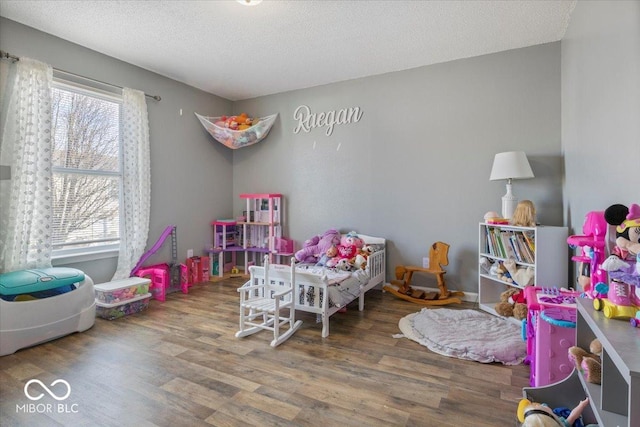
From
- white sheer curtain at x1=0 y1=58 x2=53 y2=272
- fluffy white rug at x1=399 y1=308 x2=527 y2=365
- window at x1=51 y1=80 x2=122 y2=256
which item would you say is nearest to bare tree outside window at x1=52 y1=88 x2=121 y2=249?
window at x1=51 y1=80 x2=122 y2=256

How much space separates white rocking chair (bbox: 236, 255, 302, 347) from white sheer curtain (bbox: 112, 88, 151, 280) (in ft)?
4.78

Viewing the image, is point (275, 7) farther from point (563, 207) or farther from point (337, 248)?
point (563, 207)

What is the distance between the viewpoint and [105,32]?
2682 millimetres

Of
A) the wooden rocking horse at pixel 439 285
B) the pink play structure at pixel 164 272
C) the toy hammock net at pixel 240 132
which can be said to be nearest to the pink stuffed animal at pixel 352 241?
Answer: the wooden rocking horse at pixel 439 285

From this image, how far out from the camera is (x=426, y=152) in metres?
3.40

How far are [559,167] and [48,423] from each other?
156 inches

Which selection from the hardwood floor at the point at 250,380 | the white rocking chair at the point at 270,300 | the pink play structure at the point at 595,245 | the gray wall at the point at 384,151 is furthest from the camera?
the gray wall at the point at 384,151

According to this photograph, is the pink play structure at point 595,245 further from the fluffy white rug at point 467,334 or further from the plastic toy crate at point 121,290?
the plastic toy crate at point 121,290

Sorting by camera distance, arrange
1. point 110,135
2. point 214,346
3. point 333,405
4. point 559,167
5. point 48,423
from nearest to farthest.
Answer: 1. point 48,423
2. point 333,405
3. point 214,346
4. point 559,167
5. point 110,135

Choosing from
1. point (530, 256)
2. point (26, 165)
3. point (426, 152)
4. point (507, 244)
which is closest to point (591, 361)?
point (530, 256)

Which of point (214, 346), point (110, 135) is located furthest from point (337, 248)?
point (110, 135)

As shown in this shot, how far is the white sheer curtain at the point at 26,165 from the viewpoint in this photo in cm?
243

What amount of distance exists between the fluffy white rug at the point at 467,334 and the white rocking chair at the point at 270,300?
0.92 meters

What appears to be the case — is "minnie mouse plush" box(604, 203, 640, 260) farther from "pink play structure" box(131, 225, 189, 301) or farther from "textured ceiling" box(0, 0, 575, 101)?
"pink play structure" box(131, 225, 189, 301)
